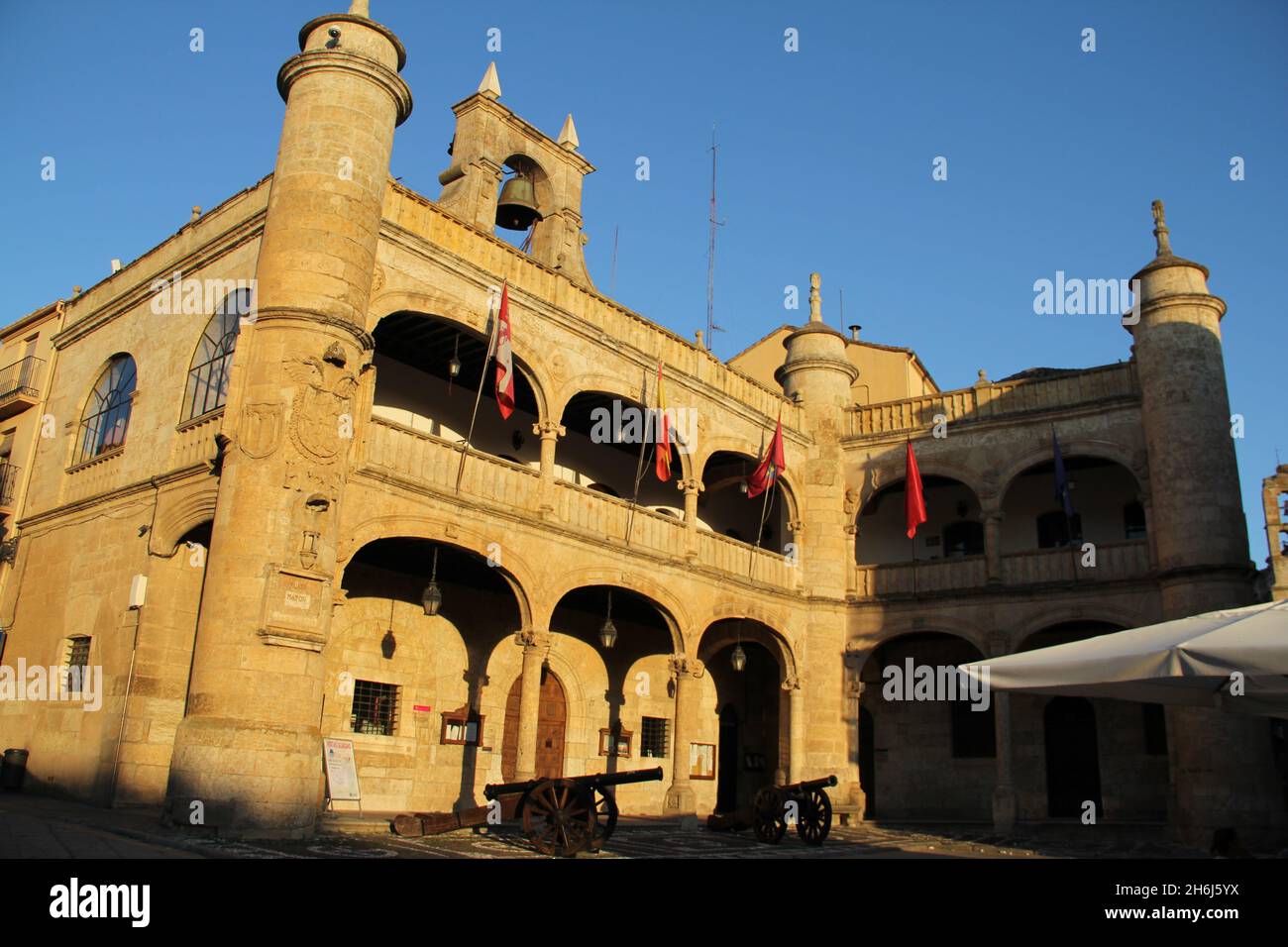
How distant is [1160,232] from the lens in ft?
66.1

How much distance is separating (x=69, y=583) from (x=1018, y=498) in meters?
19.4

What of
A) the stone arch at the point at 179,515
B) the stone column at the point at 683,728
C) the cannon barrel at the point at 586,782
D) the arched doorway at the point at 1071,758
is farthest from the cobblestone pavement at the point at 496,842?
the stone arch at the point at 179,515

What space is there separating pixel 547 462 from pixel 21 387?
1165cm

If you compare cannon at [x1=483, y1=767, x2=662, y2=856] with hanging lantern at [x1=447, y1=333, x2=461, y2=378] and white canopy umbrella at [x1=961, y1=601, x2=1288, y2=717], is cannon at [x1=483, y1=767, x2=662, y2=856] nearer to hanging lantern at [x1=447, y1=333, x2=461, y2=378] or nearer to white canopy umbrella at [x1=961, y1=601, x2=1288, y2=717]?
white canopy umbrella at [x1=961, y1=601, x2=1288, y2=717]

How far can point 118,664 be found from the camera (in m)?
14.5

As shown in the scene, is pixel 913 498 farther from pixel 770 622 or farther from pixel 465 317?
pixel 465 317

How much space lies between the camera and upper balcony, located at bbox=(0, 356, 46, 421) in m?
19.8

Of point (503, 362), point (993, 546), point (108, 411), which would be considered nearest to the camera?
point (503, 362)

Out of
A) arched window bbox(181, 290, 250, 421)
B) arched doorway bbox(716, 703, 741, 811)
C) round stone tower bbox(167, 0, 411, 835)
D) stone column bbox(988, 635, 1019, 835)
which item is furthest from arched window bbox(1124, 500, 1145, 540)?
arched window bbox(181, 290, 250, 421)

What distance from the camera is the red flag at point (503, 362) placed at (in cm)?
1465

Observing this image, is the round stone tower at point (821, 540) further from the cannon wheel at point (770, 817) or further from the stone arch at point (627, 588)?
the cannon wheel at point (770, 817)

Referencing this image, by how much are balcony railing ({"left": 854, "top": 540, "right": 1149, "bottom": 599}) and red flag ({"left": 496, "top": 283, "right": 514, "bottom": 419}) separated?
10.7 m

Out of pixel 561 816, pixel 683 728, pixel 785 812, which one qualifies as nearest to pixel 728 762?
pixel 683 728
